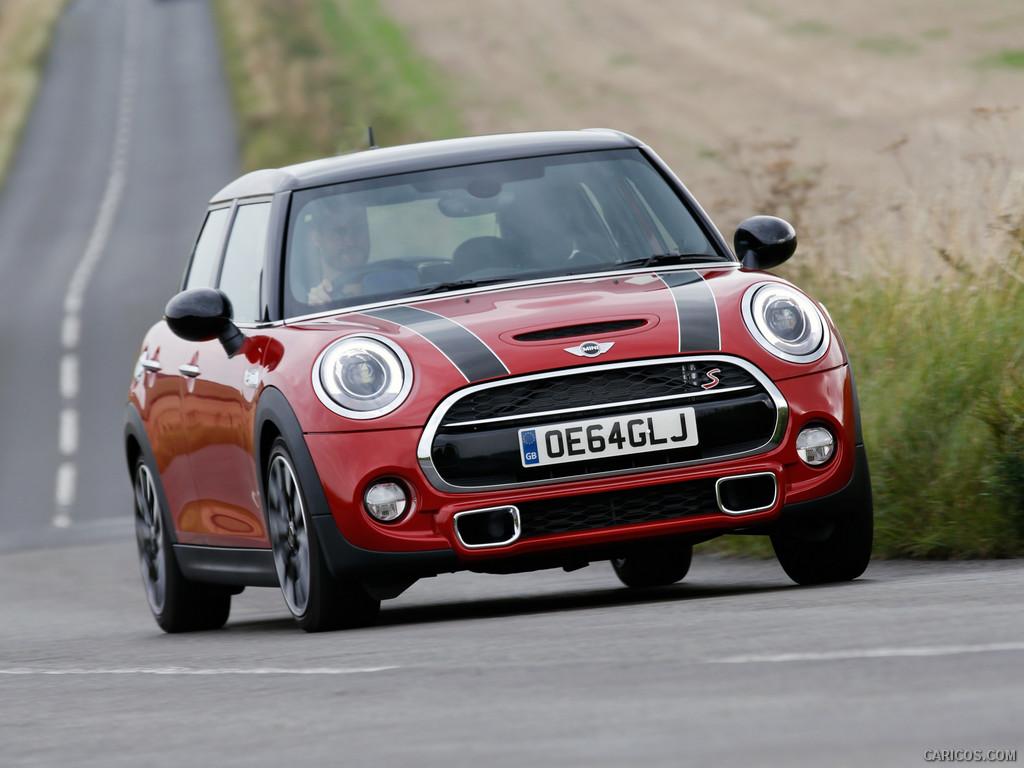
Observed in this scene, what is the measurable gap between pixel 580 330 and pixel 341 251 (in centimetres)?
133

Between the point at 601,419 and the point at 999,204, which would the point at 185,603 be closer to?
the point at 601,419

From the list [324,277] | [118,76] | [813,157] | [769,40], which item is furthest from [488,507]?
[118,76]

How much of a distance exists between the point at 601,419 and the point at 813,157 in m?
25.3

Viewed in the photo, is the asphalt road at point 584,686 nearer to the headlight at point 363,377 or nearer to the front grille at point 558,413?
the front grille at point 558,413

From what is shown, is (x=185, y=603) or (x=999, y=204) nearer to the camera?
(x=185, y=603)

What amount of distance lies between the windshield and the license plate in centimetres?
104

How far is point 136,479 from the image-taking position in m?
9.40

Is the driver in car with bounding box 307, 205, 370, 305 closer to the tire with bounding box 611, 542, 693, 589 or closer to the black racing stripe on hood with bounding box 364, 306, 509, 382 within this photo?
the black racing stripe on hood with bounding box 364, 306, 509, 382

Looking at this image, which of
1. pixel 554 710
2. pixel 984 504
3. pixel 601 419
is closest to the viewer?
pixel 554 710

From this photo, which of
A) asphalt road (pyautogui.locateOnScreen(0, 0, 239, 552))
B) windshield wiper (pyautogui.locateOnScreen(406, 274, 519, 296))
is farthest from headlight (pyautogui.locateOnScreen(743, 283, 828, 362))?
asphalt road (pyautogui.locateOnScreen(0, 0, 239, 552))

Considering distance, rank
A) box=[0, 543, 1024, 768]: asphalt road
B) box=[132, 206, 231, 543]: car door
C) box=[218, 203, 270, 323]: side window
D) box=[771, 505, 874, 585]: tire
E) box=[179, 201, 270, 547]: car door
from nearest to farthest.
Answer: box=[0, 543, 1024, 768]: asphalt road < box=[771, 505, 874, 585]: tire < box=[179, 201, 270, 547]: car door < box=[218, 203, 270, 323]: side window < box=[132, 206, 231, 543]: car door

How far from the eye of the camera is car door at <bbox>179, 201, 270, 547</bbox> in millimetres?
7590

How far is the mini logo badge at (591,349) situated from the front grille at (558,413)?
0.05 meters

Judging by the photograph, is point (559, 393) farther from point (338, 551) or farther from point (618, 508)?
point (338, 551)
